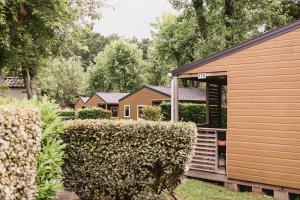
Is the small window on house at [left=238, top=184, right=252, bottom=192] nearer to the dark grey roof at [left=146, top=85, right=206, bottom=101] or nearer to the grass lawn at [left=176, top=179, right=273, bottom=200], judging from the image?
the grass lawn at [left=176, top=179, right=273, bottom=200]

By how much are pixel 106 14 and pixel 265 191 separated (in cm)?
1915

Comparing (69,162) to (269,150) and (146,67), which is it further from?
(146,67)

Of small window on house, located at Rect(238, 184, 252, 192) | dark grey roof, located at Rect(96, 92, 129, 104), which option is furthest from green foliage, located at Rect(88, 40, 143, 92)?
small window on house, located at Rect(238, 184, 252, 192)

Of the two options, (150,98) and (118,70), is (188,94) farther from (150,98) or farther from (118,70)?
(118,70)

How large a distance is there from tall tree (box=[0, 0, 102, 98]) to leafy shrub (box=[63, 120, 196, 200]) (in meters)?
14.9

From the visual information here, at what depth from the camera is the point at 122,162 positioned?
8.26 metres

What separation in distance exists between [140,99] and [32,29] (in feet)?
46.9

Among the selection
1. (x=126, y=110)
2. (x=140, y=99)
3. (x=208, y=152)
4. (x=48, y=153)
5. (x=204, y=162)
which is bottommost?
(x=204, y=162)

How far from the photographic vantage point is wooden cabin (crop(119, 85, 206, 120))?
1347 inches

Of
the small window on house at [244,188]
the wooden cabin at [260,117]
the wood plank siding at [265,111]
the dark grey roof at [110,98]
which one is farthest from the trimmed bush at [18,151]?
the dark grey roof at [110,98]

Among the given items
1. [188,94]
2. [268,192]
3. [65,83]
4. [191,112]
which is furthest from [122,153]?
[65,83]

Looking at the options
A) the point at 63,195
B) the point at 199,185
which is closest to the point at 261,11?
the point at 199,185

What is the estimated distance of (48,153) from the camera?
715 centimetres

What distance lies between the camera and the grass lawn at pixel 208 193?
1126cm
